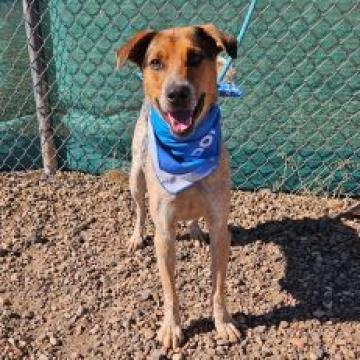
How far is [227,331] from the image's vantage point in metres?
4.33

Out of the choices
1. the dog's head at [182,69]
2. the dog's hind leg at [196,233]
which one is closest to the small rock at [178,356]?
the dog's hind leg at [196,233]

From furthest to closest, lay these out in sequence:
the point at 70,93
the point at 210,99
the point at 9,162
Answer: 1. the point at 9,162
2. the point at 70,93
3. the point at 210,99

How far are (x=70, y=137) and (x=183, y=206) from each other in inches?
93.7

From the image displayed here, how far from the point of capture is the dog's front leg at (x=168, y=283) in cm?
415

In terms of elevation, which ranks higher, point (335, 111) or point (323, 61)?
point (323, 61)

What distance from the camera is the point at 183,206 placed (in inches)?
162

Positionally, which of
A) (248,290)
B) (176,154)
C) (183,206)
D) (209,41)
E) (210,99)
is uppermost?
(209,41)

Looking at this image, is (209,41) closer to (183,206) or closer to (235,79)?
(183,206)

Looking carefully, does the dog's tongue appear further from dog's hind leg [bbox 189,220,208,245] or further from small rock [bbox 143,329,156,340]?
dog's hind leg [bbox 189,220,208,245]

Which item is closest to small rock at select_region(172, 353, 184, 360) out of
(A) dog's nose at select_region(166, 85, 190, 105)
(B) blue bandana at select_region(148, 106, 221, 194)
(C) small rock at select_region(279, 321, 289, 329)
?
(C) small rock at select_region(279, 321, 289, 329)

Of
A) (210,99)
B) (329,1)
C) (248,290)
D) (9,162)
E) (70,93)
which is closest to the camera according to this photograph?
(210,99)

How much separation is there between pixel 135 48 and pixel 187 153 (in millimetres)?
666

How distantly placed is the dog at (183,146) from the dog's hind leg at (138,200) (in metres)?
0.66

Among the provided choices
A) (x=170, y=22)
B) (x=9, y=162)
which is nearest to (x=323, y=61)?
(x=170, y=22)
